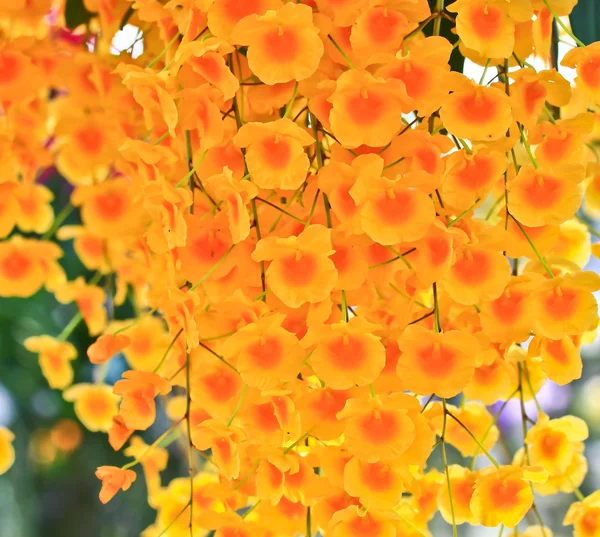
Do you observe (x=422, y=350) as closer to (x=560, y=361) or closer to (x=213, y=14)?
(x=560, y=361)

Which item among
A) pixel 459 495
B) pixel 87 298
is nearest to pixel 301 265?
pixel 459 495

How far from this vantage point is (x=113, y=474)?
461 millimetres

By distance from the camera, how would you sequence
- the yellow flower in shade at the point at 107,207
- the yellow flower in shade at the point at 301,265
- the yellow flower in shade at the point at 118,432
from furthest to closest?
1. the yellow flower in shade at the point at 107,207
2. the yellow flower in shade at the point at 118,432
3. the yellow flower in shade at the point at 301,265

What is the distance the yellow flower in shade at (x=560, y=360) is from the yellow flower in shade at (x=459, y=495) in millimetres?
86

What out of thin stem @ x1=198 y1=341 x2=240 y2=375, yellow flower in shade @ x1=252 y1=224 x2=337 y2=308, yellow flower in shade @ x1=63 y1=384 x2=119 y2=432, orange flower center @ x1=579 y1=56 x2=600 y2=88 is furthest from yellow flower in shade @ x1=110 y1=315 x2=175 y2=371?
orange flower center @ x1=579 y1=56 x2=600 y2=88

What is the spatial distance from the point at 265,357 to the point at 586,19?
0.36m

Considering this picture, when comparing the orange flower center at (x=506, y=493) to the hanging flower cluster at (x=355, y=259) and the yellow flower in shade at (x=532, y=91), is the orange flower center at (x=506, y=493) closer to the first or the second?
the hanging flower cluster at (x=355, y=259)

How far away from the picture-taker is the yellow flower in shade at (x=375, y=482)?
15.8 inches

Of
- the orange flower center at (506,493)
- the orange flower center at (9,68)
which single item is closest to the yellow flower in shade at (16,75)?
the orange flower center at (9,68)

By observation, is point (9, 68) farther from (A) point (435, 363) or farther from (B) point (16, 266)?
(A) point (435, 363)

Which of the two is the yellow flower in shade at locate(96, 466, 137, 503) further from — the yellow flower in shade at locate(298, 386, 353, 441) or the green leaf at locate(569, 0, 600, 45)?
the green leaf at locate(569, 0, 600, 45)

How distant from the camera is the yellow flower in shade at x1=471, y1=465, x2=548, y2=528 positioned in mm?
442

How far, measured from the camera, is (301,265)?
392 mm

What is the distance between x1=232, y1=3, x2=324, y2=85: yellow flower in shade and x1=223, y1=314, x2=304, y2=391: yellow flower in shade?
13 centimetres
